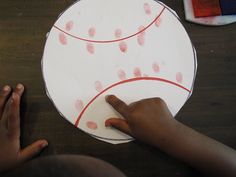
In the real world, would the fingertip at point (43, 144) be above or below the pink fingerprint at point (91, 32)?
below

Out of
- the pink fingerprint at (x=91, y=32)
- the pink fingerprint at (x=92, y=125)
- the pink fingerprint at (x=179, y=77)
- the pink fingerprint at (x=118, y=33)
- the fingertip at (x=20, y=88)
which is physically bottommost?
the pink fingerprint at (x=92, y=125)

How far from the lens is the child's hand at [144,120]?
0.64m

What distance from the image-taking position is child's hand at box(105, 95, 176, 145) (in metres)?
0.64

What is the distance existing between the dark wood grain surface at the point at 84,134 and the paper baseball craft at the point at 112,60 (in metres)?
0.02

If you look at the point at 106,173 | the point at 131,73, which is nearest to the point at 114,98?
the point at 131,73

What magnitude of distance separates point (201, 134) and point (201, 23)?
0.80 feet

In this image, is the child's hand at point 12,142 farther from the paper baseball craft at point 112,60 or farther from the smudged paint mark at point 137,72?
the smudged paint mark at point 137,72

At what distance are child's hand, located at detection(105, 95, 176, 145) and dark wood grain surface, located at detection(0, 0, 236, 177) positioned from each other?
0.03 m

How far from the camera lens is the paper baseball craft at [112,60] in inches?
26.2

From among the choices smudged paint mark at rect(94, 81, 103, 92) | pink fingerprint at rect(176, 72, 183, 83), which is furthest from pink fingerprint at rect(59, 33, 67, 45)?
pink fingerprint at rect(176, 72, 183, 83)

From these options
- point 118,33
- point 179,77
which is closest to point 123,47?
point 118,33

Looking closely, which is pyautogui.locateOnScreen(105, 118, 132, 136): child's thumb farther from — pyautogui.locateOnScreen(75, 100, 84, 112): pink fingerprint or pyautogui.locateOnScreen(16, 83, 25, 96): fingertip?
pyautogui.locateOnScreen(16, 83, 25, 96): fingertip

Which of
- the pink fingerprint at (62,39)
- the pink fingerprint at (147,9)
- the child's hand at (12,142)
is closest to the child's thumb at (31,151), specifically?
the child's hand at (12,142)

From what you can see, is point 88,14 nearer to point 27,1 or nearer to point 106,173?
point 27,1
